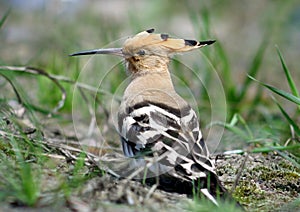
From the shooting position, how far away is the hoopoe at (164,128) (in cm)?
207

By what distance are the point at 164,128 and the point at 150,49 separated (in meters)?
0.70

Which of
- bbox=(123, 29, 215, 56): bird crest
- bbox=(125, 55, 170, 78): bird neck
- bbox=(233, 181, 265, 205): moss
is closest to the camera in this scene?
bbox=(233, 181, 265, 205): moss

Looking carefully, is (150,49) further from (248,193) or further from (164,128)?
(248,193)

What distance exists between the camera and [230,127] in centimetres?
297

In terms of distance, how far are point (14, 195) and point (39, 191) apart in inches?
4.0

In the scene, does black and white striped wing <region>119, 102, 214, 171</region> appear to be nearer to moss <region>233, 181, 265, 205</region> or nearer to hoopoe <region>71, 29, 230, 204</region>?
hoopoe <region>71, 29, 230, 204</region>

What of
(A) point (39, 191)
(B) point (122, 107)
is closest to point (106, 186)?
(A) point (39, 191)

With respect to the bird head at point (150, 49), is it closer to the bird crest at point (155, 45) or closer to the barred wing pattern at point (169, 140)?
the bird crest at point (155, 45)

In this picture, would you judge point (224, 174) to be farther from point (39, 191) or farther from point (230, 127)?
point (39, 191)

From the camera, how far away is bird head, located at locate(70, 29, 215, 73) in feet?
8.82

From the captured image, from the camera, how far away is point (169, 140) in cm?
213

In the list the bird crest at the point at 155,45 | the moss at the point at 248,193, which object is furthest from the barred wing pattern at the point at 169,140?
the bird crest at the point at 155,45

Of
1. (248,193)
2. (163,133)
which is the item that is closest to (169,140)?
(163,133)

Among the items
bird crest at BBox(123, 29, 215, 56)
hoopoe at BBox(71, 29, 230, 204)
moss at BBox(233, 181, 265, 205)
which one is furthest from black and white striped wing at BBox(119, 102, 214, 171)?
bird crest at BBox(123, 29, 215, 56)
